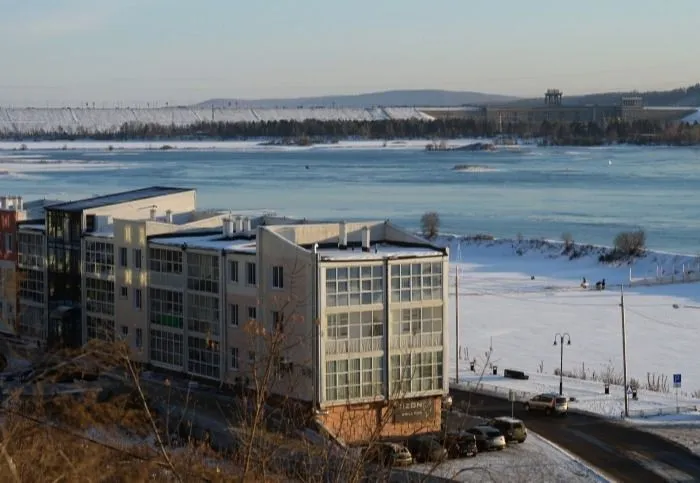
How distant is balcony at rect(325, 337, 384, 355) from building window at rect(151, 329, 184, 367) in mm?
1557

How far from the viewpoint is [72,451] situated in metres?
4.54

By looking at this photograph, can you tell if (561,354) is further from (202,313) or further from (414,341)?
(202,313)

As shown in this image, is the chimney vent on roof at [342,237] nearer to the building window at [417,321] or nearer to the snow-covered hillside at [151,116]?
the building window at [417,321]

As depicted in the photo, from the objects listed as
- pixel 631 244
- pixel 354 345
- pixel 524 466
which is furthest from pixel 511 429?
pixel 631 244

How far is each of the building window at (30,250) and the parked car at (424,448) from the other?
4072 millimetres

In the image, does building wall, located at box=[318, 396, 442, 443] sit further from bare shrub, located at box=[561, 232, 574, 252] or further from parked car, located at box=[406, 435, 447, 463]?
bare shrub, located at box=[561, 232, 574, 252]

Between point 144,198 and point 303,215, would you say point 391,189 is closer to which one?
point 303,215

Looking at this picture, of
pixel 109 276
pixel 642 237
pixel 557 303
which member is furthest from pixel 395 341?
pixel 642 237

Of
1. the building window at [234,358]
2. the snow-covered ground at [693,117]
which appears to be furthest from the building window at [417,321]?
the snow-covered ground at [693,117]

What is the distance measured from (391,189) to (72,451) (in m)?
24.7

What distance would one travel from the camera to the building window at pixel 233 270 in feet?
28.1

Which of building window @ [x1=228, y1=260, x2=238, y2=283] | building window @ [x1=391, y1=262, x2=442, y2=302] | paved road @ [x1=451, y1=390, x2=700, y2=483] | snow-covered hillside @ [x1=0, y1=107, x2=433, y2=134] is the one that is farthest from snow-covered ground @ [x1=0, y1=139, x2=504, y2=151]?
building window @ [x1=391, y1=262, x2=442, y2=302]

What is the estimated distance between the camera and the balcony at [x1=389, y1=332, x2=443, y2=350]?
25.8 ft

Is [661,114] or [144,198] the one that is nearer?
[144,198]
